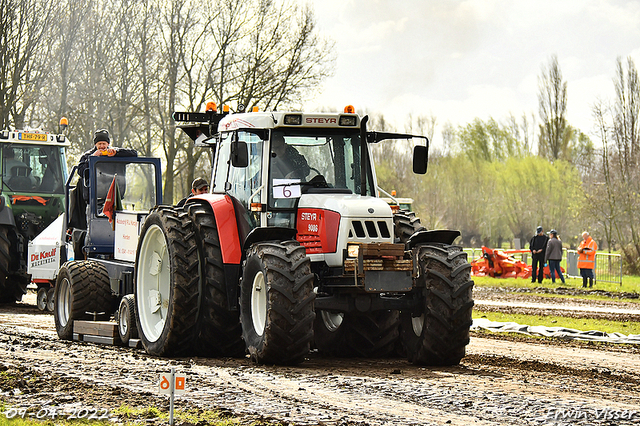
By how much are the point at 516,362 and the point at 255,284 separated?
3.46 metres

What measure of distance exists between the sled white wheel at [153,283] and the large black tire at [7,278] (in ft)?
23.8

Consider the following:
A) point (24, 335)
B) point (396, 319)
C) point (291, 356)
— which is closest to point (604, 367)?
point (396, 319)

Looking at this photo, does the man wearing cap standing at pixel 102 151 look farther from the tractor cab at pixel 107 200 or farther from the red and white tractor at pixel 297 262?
the red and white tractor at pixel 297 262

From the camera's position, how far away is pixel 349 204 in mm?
9820

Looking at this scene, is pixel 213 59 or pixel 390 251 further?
pixel 213 59

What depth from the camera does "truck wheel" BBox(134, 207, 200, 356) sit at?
10438 mm

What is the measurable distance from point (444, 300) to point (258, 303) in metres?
2.06

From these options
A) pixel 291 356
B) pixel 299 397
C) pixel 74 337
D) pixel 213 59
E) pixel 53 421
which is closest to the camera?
pixel 53 421

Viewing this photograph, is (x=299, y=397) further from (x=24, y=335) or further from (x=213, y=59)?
(x=213, y=59)

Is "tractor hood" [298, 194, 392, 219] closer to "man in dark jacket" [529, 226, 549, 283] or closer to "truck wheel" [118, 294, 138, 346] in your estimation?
"truck wheel" [118, 294, 138, 346]

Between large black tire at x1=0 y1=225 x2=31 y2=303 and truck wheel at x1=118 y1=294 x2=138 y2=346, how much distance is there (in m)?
6.73

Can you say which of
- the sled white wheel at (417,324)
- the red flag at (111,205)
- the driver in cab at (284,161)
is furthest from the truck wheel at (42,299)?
the sled white wheel at (417,324)

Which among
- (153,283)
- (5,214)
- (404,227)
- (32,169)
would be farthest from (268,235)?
(32,169)

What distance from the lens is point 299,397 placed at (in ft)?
25.3
